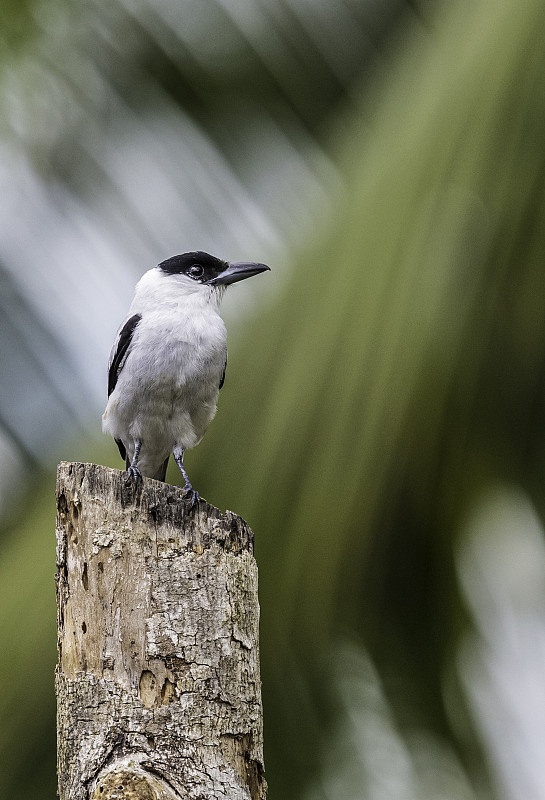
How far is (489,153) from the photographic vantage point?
9.00 ft

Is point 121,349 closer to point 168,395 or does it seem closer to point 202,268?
point 168,395

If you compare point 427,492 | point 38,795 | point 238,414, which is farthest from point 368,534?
point 38,795

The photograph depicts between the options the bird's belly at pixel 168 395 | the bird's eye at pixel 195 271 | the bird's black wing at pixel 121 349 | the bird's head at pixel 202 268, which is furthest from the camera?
the bird's eye at pixel 195 271

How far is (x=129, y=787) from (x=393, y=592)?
1.37 metres

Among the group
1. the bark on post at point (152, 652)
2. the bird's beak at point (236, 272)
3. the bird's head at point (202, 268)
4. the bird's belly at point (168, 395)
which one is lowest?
the bark on post at point (152, 652)

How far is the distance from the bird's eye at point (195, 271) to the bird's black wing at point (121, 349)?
0.41m

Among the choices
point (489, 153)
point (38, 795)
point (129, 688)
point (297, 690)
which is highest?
point (489, 153)

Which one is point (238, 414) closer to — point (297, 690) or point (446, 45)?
point (297, 690)

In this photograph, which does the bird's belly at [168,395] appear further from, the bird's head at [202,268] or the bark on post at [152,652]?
the bark on post at [152,652]

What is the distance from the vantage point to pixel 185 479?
3.07 metres

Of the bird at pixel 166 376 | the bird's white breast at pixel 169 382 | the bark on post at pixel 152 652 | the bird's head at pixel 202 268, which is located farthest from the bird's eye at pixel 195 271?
the bark on post at pixel 152 652

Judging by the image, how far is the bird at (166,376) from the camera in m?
3.74

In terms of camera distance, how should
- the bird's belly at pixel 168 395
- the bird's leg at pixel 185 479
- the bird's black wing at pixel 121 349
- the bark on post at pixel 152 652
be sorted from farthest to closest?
the bird's black wing at pixel 121 349
the bird's belly at pixel 168 395
the bird's leg at pixel 185 479
the bark on post at pixel 152 652

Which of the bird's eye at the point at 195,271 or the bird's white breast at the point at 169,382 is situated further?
the bird's eye at the point at 195,271
